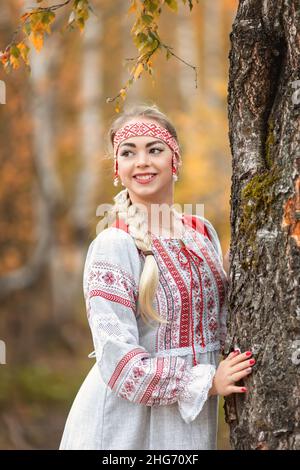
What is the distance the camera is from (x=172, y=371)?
2826mm

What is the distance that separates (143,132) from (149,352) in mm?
867

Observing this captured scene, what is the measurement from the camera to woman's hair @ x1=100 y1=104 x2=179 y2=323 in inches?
114

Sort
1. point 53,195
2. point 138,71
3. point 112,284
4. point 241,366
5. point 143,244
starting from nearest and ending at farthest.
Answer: point 241,366, point 112,284, point 143,244, point 138,71, point 53,195

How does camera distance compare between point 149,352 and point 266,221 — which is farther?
point 149,352

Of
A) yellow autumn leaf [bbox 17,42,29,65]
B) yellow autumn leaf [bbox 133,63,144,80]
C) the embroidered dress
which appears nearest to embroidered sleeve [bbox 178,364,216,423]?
the embroidered dress

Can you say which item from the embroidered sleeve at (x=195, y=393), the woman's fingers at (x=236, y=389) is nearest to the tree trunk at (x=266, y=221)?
the woman's fingers at (x=236, y=389)

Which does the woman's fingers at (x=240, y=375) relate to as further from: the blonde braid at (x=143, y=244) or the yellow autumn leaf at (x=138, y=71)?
the yellow autumn leaf at (x=138, y=71)

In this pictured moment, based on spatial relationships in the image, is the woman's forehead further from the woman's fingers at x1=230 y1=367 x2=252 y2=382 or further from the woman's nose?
the woman's fingers at x1=230 y1=367 x2=252 y2=382

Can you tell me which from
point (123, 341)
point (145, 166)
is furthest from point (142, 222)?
point (123, 341)

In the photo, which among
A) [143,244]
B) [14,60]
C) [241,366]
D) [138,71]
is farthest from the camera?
[14,60]

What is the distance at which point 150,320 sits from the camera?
2.95 metres

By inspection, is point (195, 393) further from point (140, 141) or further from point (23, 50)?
point (23, 50)

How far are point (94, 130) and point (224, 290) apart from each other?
347 inches

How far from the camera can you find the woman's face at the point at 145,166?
3062mm
